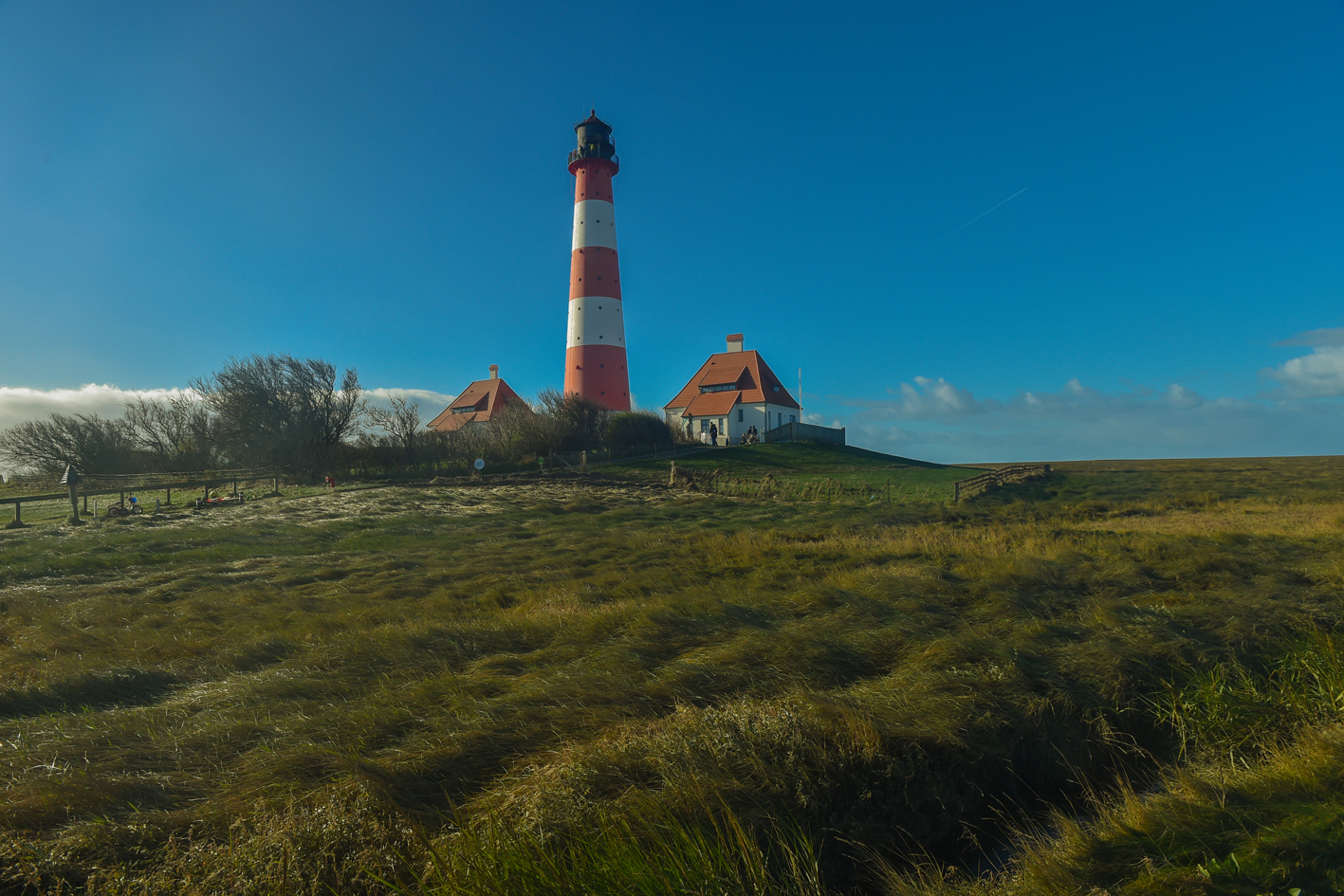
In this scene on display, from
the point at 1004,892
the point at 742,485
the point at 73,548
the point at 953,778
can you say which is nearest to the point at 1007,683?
the point at 953,778

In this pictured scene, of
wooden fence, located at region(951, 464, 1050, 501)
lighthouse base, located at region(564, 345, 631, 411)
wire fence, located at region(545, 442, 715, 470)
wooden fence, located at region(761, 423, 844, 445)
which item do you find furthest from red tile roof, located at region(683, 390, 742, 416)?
wooden fence, located at region(951, 464, 1050, 501)

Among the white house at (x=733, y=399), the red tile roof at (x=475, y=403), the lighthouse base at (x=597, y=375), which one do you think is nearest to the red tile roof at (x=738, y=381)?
the white house at (x=733, y=399)

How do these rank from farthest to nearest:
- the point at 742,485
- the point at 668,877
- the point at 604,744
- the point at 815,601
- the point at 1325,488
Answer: the point at 742,485 → the point at 1325,488 → the point at 815,601 → the point at 604,744 → the point at 668,877

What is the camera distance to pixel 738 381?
52969 millimetres

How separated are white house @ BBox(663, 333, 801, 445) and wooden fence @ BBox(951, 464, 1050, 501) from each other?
20.5 m

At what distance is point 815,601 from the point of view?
8.31m

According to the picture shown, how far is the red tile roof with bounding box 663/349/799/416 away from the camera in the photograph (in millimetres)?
51812

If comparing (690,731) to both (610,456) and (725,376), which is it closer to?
(610,456)

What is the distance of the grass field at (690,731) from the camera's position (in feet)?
11.6

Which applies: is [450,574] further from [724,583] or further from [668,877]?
[668,877]

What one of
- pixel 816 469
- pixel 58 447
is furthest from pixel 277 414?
pixel 816 469

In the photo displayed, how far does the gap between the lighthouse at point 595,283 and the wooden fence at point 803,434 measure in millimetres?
12226

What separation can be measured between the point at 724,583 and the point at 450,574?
4.86 metres

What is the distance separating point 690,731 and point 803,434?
4677 centimetres
